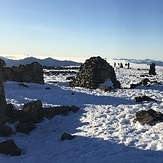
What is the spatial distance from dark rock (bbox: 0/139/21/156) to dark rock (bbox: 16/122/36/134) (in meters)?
2.78

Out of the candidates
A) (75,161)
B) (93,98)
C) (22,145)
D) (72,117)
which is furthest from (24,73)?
(75,161)

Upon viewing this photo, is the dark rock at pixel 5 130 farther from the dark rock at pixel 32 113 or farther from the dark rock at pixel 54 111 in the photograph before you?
the dark rock at pixel 54 111

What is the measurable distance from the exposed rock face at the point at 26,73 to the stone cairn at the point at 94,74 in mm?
5220

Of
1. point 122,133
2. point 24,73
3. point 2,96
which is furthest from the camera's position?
point 24,73

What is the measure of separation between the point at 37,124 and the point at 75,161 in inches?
247

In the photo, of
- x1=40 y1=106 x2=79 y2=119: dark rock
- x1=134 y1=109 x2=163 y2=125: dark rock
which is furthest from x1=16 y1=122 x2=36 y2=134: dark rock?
x1=134 y1=109 x2=163 y2=125: dark rock

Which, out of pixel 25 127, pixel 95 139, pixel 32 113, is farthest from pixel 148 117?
pixel 32 113

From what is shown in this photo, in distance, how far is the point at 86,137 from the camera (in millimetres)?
15516

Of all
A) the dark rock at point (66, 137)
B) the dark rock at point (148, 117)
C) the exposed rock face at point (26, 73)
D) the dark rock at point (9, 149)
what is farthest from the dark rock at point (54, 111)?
the exposed rock face at point (26, 73)

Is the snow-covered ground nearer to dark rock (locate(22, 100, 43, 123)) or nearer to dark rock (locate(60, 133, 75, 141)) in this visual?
dark rock (locate(60, 133, 75, 141))

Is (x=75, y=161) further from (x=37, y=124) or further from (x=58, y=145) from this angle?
(x=37, y=124)

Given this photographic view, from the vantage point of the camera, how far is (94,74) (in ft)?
120

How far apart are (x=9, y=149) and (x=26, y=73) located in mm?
27553

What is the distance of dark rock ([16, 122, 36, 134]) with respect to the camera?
17253mm
